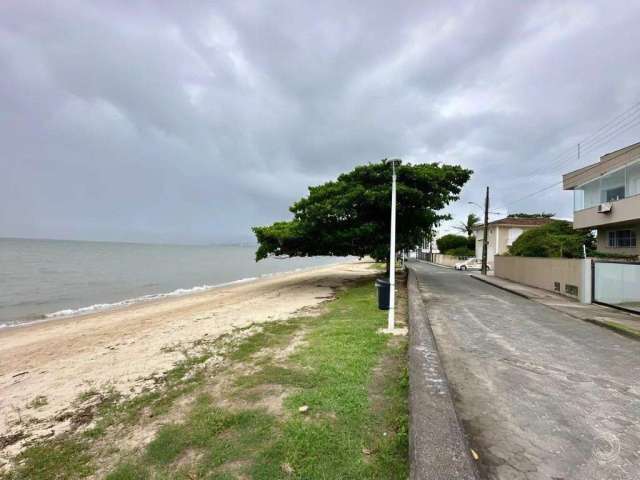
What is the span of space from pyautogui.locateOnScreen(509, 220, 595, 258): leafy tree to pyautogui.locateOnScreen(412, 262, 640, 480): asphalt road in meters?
18.1

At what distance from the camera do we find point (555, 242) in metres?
23.7

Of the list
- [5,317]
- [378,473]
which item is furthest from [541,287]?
[5,317]

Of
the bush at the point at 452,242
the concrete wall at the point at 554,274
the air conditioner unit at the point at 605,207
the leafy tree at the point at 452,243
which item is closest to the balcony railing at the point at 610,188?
the air conditioner unit at the point at 605,207

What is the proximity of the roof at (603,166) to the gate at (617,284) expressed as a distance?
9978mm

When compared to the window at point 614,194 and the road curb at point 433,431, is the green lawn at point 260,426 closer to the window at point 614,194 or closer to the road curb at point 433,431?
the road curb at point 433,431

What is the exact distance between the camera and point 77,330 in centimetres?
1089

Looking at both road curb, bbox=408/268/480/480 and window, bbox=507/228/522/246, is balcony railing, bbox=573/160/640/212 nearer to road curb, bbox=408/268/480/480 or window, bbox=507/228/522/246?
window, bbox=507/228/522/246

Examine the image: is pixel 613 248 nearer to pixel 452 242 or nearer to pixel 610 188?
pixel 610 188

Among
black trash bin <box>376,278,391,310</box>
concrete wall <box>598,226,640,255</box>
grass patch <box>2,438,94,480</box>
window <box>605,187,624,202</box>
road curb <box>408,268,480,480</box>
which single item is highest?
window <box>605,187,624,202</box>

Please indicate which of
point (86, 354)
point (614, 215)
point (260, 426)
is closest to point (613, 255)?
point (614, 215)

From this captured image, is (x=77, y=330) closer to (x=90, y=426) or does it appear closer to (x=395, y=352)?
(x=90, y=426)

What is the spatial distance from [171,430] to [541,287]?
18772 millimetres

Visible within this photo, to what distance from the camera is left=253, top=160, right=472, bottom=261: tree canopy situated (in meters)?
15.9

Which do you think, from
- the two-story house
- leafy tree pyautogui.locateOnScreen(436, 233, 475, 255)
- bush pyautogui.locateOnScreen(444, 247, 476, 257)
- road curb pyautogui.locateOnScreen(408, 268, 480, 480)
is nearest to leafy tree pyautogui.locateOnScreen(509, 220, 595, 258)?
the two-story house
